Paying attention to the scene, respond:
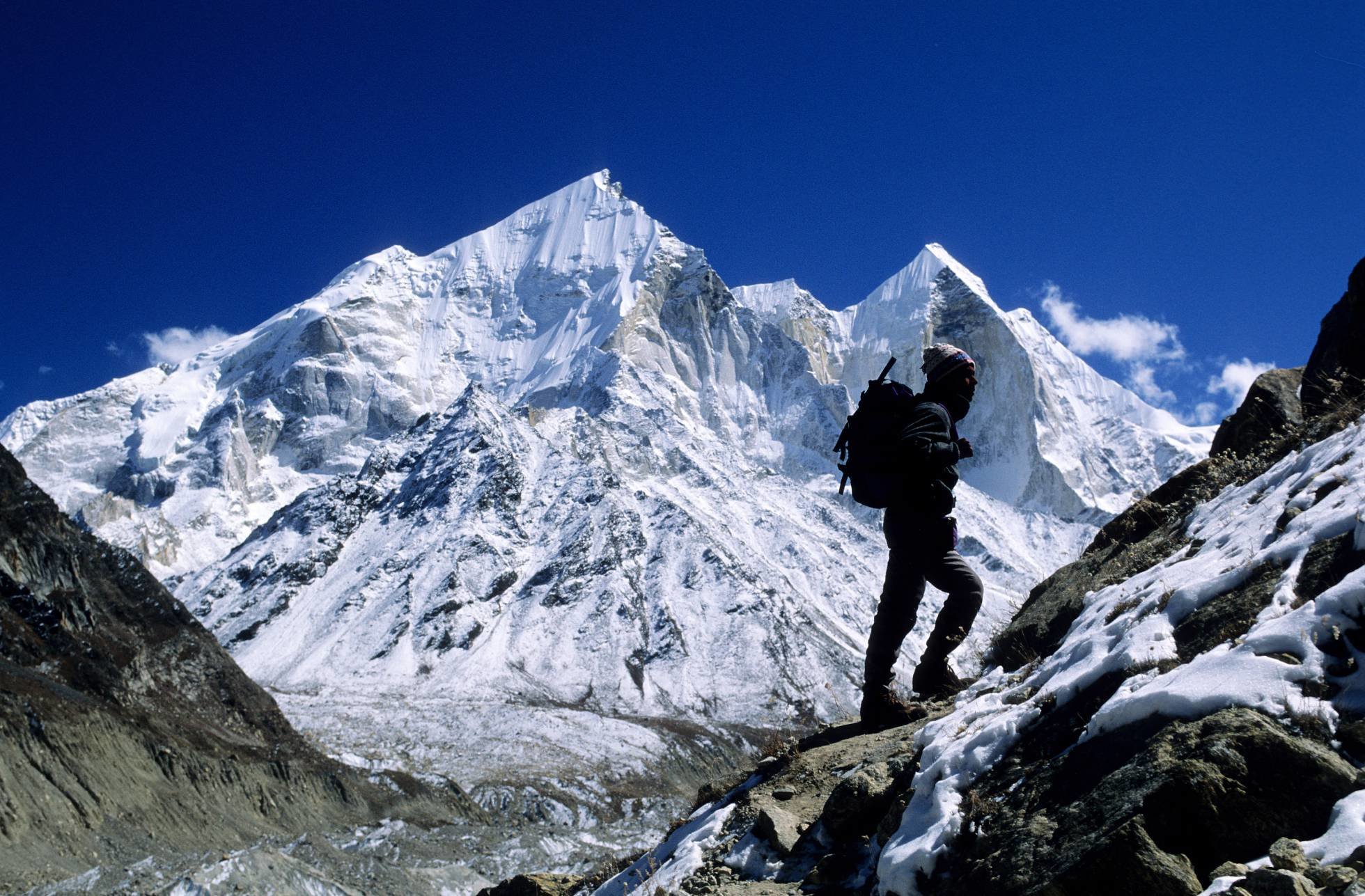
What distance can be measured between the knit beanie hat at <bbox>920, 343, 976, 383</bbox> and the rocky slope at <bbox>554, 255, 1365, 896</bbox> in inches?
77.0

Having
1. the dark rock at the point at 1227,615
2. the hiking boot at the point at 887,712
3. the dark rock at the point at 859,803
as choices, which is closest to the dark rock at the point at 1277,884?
the dark rock at the point at 1227,615

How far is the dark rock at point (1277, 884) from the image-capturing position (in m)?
3.23

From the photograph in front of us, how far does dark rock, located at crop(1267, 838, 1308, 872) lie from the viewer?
341 cm

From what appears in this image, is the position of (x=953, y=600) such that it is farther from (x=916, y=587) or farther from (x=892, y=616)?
(x=892, y=616)

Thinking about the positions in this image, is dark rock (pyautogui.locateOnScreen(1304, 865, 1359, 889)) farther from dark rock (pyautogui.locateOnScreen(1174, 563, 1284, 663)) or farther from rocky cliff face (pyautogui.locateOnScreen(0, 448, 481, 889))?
rocky cliff face (pyautogui.locateOnScreen(0, 448, 481, 889))

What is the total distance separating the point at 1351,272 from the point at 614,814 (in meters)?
85.2

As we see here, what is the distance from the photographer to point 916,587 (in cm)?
736

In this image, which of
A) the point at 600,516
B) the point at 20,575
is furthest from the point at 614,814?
the point at 600,516

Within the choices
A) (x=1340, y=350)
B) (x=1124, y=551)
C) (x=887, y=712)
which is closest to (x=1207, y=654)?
(x=887, y=712)

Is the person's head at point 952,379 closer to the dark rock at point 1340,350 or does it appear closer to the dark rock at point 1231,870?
the dark rock at point 1340,350

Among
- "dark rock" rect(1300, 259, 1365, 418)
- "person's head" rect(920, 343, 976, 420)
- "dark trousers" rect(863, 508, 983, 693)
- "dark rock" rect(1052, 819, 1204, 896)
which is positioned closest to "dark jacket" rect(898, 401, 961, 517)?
"dark trousers" rect(863, 508, 983, 693)

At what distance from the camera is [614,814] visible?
8719 cm

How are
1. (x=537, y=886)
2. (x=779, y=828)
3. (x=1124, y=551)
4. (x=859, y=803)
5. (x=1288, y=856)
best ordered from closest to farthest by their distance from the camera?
1. (x=1288, y=856)
2. (x=859, y=803)
3. (x=779, y=828)
4. (x=537, y=886)
5. (x=1124, y=551)

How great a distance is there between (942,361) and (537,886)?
5.44 m
